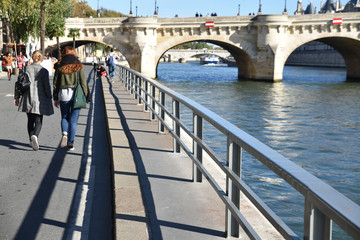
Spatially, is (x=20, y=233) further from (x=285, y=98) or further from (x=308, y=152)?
(x=285, y=98)

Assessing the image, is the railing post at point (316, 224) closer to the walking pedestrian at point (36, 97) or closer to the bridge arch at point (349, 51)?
the walking pedestrian at point (36, 97)

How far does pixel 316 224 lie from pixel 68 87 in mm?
5781

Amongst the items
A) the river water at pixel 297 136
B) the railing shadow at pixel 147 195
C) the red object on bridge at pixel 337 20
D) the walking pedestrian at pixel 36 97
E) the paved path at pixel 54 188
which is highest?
the red object on bridge at pixel 337 20

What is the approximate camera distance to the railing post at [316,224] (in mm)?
1940

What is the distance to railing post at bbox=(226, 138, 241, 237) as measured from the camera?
10.8ft

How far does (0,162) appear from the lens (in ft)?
21.2

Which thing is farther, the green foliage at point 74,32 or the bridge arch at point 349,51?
the bridge arch at point 349,51

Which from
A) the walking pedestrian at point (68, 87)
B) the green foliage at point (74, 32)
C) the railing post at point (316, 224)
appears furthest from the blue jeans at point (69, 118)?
the green foliage at point (74, 32)

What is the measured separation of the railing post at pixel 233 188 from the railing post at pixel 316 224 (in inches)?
49.2

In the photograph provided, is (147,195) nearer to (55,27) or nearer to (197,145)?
(197,145)

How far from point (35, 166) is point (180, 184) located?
2289mm

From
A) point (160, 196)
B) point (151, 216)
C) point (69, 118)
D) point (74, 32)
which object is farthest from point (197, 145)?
point (74, 32)

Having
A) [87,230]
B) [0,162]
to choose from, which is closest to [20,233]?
[87,230]

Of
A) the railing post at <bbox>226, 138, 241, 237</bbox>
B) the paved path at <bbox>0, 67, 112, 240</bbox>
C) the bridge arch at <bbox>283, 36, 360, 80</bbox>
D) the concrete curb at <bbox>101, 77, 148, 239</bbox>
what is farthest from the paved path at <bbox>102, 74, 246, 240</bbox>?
the bridge arch at <bbox>283, 36, 360, 80</bbox>
